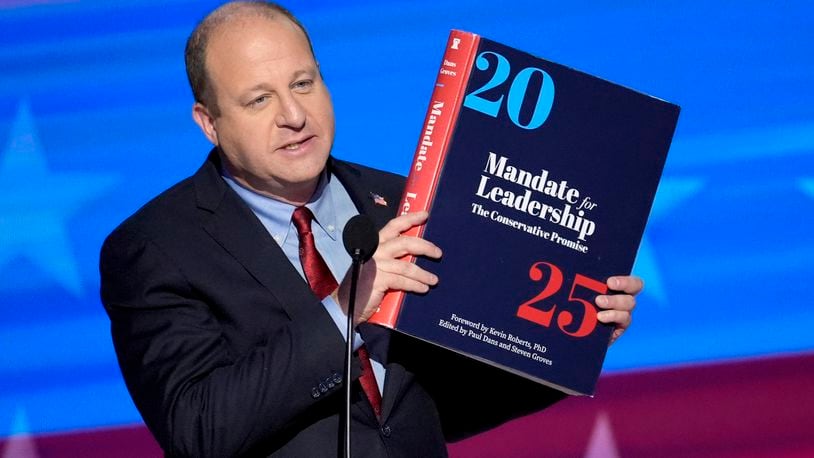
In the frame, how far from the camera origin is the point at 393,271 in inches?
72.4

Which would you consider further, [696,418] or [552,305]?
[696,418]

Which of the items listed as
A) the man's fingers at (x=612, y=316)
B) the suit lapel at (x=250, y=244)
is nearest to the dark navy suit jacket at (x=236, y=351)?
the suit lapel at (x=250, y=244)

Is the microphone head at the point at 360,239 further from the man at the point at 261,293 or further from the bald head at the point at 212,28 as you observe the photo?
the bald head at the point at 212,28

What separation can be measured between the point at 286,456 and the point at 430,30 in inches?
68.6

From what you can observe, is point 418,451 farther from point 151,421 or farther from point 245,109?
point 245,109

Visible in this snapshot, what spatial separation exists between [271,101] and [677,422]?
182cm

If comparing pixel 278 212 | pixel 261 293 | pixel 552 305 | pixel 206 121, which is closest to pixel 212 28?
pixel 206 121

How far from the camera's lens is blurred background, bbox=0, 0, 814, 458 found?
3.39 metres

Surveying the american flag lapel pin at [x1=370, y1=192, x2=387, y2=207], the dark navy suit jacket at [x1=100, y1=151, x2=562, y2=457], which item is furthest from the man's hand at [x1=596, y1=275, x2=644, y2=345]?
the american flag lapel pin at [x1=370, y1=192, x2=387, y2=207]

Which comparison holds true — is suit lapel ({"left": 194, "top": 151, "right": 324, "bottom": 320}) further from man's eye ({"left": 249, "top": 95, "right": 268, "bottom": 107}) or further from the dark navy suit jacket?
man's eye ({"left": 249, "top": 95, "right": 268, "bottom": 107})

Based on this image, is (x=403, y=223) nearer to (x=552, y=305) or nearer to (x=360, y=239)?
(x=360, y=239)

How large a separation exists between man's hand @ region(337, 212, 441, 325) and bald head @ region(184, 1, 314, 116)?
0.40 m

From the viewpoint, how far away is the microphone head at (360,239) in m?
1.72

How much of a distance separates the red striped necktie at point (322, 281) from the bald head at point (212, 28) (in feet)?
0.84
